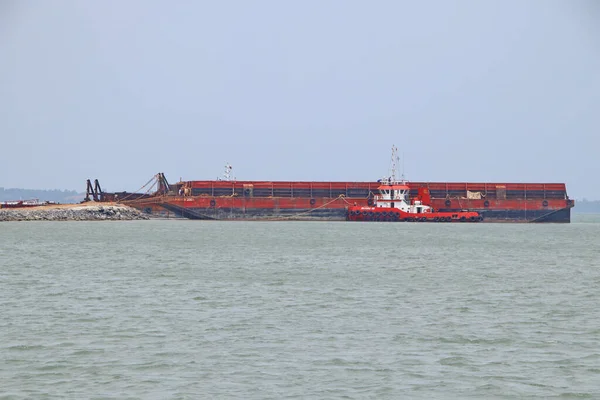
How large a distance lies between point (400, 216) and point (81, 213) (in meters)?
34.6

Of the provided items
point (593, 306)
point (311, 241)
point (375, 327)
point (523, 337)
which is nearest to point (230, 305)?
point (375, 327)

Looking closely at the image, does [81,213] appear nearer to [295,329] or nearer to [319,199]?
[319,199]

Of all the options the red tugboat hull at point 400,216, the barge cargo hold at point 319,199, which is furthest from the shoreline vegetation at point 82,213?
the red tugboat hull at point 400,216

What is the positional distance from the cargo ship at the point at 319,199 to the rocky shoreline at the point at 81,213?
52.7 inches

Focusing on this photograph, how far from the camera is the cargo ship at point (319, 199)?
91.2 m

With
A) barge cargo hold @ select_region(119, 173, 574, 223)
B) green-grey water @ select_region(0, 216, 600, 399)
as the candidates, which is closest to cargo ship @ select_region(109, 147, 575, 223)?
barge cargo hold @ select_region(119, 173, 574, 223)

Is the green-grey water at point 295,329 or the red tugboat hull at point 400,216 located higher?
the red tugboat hull at point 400,216

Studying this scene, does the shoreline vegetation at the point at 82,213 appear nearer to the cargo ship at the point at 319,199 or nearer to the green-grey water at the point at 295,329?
the cargo ship at the point at 319,199

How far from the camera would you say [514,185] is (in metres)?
97.6

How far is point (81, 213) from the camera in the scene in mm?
95062

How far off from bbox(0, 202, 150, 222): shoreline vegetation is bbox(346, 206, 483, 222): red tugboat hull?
23.8 metres

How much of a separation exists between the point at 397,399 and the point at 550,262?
1198 inches

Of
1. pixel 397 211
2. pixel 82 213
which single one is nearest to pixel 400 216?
pixel 397 211

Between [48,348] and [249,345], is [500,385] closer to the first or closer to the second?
[249,345]
